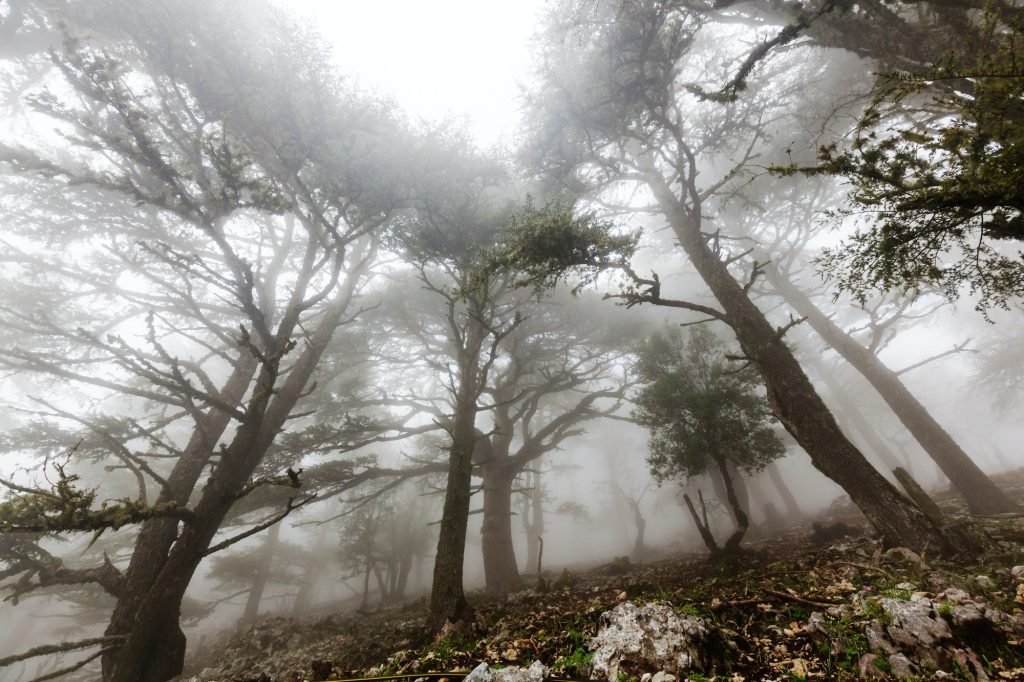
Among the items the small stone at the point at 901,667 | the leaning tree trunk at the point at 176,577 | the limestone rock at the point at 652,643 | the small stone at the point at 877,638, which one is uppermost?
the leaning tree trunk at the point at 176,577

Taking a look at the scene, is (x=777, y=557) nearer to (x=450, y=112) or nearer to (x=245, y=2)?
(x=450, y=112)

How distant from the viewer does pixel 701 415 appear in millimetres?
10289

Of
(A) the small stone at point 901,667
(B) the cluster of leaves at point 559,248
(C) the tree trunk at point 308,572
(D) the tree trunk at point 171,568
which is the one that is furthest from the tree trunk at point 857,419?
(C) the tree trunk at point 308,572

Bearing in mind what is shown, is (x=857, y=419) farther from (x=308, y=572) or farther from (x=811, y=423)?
(x=308, y=572)

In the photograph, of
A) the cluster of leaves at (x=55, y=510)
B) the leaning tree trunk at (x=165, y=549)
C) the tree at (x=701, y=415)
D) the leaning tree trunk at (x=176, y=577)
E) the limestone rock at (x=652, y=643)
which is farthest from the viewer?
the tree at (x=701, y=415)

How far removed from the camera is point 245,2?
809cm

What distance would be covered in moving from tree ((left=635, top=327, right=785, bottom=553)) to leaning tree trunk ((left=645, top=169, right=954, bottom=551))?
2433 mm

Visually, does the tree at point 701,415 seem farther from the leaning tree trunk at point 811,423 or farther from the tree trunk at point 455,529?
the tree trunk at point 455,529

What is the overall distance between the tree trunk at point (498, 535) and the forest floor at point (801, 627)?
15.1 feet

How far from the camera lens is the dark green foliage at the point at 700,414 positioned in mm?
10273

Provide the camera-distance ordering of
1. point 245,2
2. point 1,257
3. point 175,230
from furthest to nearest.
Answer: point 175,230, point 1,257, point 245,2

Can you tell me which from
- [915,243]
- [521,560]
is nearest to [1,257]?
[915,243]

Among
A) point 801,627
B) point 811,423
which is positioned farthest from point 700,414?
point 801,627

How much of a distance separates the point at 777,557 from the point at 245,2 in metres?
15.0
